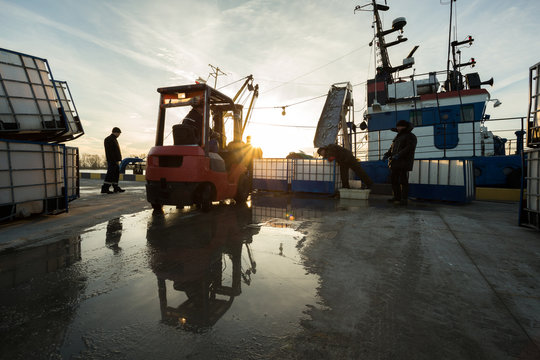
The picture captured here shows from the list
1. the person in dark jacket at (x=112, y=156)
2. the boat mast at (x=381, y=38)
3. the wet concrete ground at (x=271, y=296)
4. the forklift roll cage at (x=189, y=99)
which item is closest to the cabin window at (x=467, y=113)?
the boat mast at (x=381, y=38)

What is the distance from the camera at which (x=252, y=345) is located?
129 cm

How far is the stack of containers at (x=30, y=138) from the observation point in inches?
156

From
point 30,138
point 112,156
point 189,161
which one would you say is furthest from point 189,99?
point 112,156

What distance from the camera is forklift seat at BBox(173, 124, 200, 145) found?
15.0 ft

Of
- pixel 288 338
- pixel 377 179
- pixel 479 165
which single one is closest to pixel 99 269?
pixel 288 338

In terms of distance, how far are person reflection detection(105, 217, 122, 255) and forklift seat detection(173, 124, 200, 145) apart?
180 cm

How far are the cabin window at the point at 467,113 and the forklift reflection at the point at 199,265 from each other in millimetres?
12666

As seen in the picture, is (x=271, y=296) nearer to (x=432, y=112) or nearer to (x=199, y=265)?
(x=199, y=265)

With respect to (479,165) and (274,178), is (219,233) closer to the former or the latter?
(274,178)

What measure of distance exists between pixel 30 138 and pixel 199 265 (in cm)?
482

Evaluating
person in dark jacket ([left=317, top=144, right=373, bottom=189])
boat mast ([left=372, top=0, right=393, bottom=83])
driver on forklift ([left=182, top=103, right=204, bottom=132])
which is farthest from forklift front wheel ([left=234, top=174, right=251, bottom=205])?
boat mast ([left=372, top=0, right=393, bottom=83])

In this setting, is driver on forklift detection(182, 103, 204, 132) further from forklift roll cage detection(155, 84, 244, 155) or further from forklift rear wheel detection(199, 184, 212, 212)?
forklift rear wheel detection(199, 184, 212, 212)

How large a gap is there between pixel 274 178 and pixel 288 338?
8189mm

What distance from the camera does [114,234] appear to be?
3.49 meters
